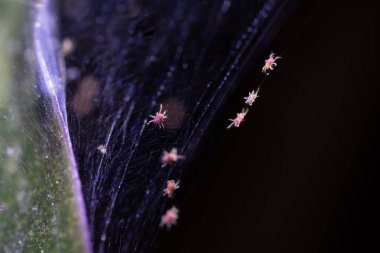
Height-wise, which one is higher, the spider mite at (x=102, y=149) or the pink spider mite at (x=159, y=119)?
the pink spider mite at (x=159, y=119)

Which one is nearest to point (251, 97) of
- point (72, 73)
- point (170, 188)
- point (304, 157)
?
point (304, 157)

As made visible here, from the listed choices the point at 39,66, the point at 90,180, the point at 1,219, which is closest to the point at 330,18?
the point at 90,180

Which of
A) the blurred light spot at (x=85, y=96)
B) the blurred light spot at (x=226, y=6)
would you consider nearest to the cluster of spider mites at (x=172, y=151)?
the blurred light spot at (x=85, y=96)

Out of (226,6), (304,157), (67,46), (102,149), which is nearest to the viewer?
(304,157)

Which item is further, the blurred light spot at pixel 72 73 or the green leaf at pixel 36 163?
the blurred light spot at pixel 72 73

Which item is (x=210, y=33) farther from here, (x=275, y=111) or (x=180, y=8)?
(x=275, y=111)

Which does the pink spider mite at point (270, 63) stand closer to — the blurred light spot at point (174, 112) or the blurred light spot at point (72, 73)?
the blurred light spot at point (174, 112)

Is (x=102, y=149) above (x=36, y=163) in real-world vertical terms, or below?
below

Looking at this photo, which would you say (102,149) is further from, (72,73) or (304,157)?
(304,157)
